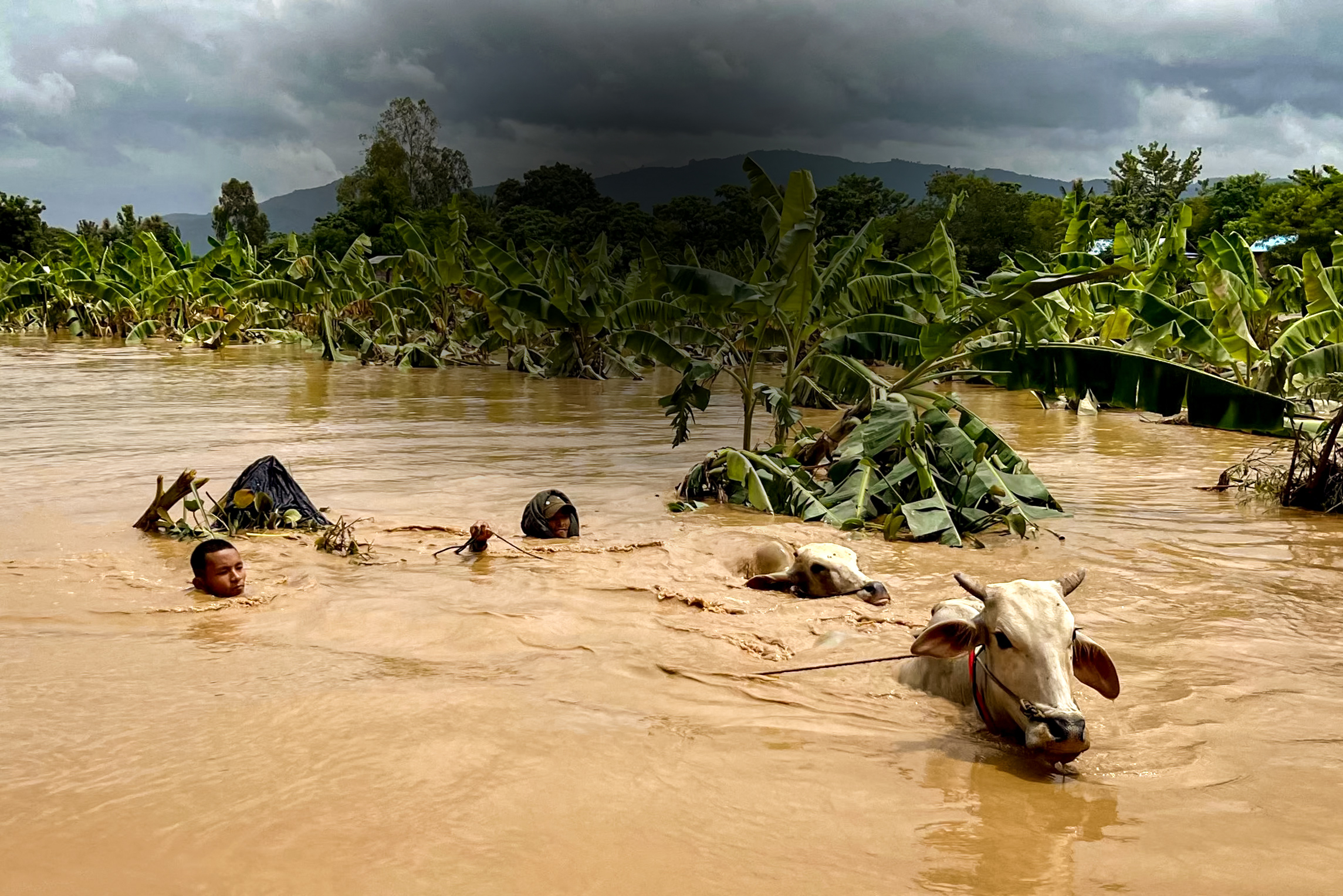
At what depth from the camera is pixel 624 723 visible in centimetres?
381

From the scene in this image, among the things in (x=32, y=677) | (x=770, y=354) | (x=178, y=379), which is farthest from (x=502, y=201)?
(x=32, y=677)

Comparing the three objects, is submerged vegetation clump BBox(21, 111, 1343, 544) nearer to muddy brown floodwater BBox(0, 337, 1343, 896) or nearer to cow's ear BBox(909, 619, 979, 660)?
muddy brown floodwater BBox(0, 337, 1343, 896)

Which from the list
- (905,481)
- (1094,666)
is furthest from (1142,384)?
(1094,666)

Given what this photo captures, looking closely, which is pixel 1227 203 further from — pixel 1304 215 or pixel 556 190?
pixel 556 190

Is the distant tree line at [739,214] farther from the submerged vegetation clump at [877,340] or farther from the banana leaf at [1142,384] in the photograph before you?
the banana leaf at [1142,384]

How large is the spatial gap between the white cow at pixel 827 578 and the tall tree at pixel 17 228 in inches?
1859

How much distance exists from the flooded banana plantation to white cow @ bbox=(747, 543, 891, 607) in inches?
1.4

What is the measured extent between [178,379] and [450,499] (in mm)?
12442

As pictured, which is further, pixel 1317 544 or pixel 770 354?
pixel 770 354

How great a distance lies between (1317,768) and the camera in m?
3.54

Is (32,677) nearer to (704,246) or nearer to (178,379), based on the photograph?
(178,379)

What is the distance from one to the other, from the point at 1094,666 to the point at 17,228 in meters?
51.5

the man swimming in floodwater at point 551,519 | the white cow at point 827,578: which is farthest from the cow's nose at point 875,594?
the man swimming in floodwater at point 551,519

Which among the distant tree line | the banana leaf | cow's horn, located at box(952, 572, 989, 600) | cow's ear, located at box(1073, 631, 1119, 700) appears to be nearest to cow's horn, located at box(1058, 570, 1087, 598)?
cow's ear, located at box(1073, 631, 1119, 700)
